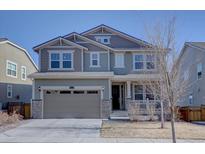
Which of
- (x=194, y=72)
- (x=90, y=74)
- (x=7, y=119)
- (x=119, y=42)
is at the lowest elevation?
(x=7, y=119)

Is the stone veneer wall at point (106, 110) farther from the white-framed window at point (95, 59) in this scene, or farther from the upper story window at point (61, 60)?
the upper story window at point (61, 60)

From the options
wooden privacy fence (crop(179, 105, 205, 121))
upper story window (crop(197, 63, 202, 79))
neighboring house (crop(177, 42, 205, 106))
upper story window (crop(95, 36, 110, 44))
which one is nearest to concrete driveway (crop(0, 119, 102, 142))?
wooden privacy fence (crop(179, 105, 205, 121))

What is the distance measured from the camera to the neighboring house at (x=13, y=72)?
2733 cm

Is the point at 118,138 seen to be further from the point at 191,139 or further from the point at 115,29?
the point at 115,29

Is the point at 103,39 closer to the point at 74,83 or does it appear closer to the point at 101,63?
the point at 101,63

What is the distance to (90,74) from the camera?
2227cm

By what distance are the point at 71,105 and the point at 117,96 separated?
492cm

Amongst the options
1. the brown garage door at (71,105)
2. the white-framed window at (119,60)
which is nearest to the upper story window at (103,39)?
the white-framed window at (119,60)

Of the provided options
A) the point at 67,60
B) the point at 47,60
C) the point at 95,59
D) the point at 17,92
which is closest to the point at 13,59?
the point at 17,92

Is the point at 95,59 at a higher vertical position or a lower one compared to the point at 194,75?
higher

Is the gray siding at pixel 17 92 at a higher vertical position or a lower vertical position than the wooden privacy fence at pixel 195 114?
higher

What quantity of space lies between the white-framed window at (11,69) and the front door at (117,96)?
10371 mm

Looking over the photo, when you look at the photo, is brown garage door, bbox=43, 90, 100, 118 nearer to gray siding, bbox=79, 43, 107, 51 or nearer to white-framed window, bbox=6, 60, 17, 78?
gray siding, bbox=79, 43, 107, 51
